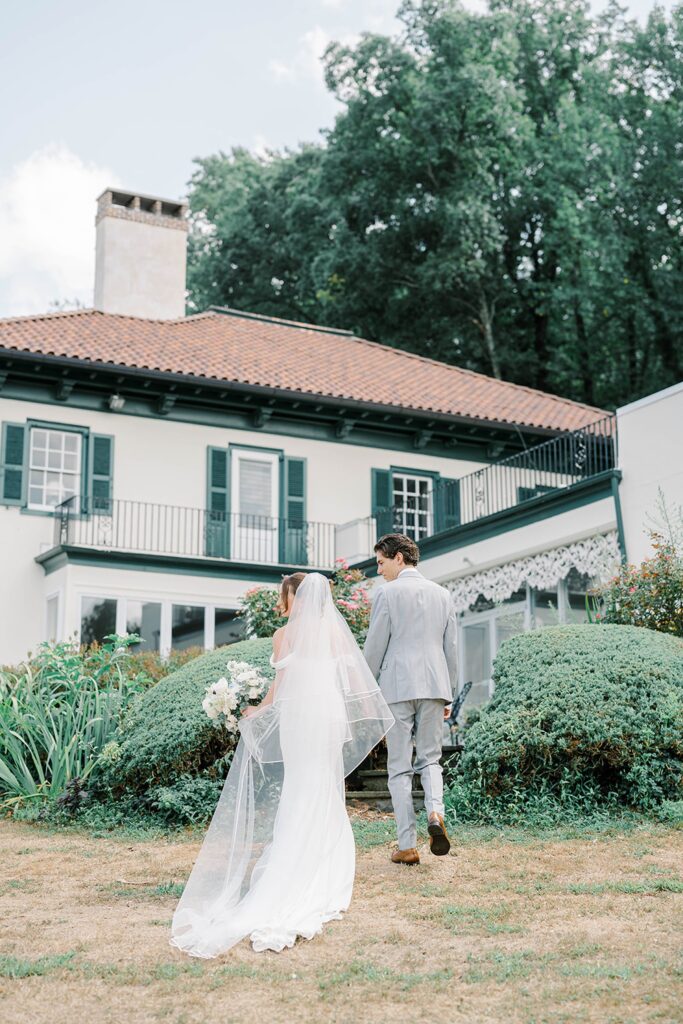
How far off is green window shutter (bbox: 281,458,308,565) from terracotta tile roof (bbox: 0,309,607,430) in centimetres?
153

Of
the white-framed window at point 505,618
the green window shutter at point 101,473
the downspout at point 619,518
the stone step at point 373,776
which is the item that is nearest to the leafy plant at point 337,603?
the white-framed window at point 505,618

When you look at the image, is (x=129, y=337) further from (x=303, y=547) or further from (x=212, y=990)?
(x=212, y=990)

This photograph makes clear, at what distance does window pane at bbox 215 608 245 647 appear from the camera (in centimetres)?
2252

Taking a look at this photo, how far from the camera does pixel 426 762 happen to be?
772 centimetres

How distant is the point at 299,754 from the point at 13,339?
16559 mm

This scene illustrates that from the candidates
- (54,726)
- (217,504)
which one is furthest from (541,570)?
(54,726)

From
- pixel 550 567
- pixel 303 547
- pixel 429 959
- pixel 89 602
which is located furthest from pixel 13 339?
pixel 429 959

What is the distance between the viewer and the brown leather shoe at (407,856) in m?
7.82

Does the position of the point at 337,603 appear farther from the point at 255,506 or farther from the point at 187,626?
the point at 255,506

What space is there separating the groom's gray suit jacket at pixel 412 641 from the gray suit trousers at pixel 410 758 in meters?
0.10

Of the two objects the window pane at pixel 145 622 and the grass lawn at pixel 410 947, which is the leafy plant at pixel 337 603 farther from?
the grass lawn at pixel 410 947

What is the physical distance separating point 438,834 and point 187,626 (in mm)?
14956

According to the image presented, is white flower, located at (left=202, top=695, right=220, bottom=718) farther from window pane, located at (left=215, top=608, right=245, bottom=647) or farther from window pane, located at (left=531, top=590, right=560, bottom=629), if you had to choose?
window pane, located at (left=215, top=608, right=245, bottom=647)

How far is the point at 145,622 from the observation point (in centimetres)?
2178
